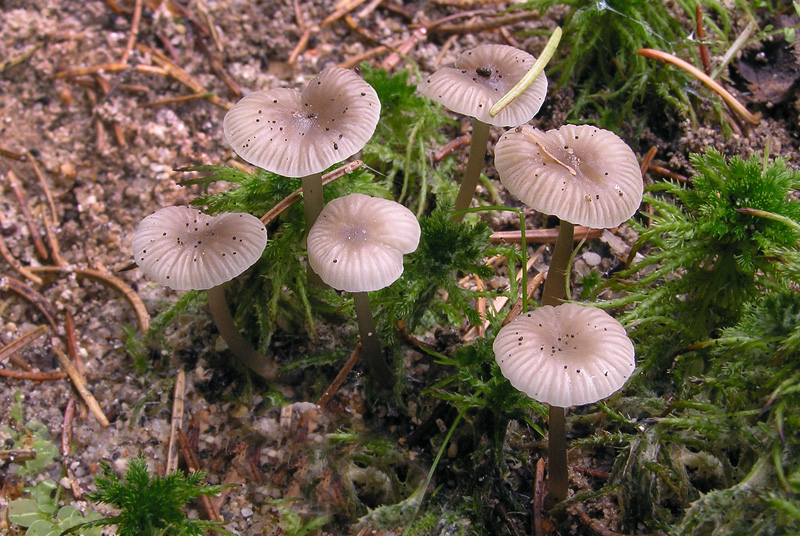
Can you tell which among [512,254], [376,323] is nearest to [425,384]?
[376,323]

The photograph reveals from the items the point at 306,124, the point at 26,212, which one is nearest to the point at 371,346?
the point at 306,124

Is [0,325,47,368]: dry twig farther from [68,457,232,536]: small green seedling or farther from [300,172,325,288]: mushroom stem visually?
[300,172,325,288]: mushroom stem

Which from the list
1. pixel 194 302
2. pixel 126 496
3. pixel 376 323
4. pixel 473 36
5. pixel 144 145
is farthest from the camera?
Answer: pixel 473 36

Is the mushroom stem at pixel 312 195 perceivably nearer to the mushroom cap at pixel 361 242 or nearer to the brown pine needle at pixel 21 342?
the mushroom cap at pixel 361 242

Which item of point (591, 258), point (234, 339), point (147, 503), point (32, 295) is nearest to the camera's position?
point (147, 503)

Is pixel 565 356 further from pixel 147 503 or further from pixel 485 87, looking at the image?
pixel 147 503

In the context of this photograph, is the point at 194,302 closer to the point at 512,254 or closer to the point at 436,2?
the point at 512,254

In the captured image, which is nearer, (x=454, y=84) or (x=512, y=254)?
(x=454, y=84)
